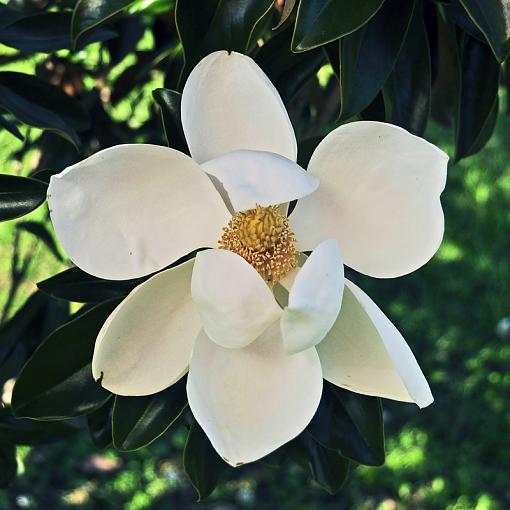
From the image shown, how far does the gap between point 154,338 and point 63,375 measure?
16cm

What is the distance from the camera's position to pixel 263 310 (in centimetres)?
74

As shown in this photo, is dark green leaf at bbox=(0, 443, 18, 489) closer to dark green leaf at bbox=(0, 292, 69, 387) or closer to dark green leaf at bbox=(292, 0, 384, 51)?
dark green leaf at bbox=(0, 292, 69, 387)

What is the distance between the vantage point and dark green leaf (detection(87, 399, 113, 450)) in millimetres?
1070

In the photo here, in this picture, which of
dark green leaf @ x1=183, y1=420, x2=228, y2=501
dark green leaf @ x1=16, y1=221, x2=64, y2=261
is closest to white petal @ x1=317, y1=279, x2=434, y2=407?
dark green leaf @ x1=183, y1=420, x2=228, y2=501

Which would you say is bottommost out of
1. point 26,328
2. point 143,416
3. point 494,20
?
point 26,328

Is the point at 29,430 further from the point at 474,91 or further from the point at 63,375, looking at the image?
the point at 474,91

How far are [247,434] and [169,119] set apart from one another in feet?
1.09

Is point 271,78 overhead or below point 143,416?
overhead

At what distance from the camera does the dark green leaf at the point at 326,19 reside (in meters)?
0.77

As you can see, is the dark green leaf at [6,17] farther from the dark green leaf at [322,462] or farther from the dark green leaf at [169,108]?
the dark green leaf at [322,462]

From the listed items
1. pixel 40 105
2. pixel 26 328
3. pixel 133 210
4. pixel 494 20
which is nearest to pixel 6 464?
pixel 26 328

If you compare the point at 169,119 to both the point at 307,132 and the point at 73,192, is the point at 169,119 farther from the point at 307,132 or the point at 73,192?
the point at 307,132

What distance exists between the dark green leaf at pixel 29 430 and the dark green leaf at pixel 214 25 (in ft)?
1.92

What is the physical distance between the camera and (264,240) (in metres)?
0.84
